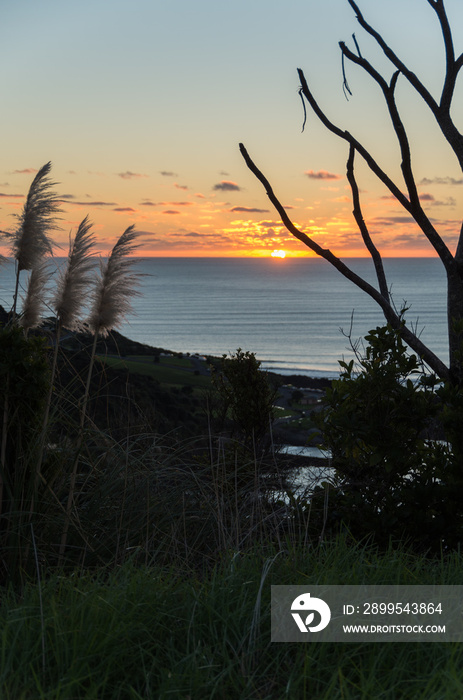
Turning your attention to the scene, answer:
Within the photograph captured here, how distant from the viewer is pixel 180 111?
8.42 metres

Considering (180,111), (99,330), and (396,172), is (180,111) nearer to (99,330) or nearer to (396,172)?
(396,172)

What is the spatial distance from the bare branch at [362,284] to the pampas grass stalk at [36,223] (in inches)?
70.8

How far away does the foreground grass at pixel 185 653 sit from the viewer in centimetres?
203

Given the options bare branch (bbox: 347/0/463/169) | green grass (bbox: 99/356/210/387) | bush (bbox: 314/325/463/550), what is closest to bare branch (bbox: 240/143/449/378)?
bush (bbox: 314/325/463/550)

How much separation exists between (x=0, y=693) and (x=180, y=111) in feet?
25.7

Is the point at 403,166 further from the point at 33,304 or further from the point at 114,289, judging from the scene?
the point at 33,304

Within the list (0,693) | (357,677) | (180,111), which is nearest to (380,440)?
(357,677)

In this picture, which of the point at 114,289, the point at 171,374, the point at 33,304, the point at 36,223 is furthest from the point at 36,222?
the point at 171,374

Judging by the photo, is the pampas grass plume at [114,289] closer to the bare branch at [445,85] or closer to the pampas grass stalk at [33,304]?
the pampas grass stalk at [33,304]

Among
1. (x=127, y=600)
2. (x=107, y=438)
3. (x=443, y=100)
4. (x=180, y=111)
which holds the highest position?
(x=180, y=111)

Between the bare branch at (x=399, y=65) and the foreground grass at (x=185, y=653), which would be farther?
the bare branch at (x=399, y=65)

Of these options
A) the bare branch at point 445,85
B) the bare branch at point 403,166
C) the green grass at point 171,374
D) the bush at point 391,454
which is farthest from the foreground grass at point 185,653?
the green grass at point 171,374

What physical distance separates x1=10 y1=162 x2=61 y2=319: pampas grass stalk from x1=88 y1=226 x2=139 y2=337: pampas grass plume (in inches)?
18.4

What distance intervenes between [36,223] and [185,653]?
2.86m
